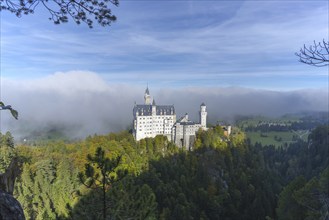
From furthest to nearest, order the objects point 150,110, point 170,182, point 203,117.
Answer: point 203,117, point 150,110, point 170,182

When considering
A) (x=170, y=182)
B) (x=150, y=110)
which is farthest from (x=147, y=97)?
(x=170, y=182)

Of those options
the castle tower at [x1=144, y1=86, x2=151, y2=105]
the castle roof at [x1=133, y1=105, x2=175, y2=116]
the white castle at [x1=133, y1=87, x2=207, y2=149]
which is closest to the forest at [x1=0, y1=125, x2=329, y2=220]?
the white castle at [x1=133, y1=87, x2=207, y2=149]

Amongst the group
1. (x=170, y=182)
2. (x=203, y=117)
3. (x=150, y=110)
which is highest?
(x=150, y=110)

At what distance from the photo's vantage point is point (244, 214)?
67.1 metres

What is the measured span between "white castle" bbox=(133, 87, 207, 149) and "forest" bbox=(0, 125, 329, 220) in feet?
11.8

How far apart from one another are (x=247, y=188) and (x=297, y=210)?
3832 centimetres

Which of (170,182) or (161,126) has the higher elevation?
(161,126)

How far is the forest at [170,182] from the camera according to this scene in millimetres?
20734

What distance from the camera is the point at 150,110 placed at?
338ft

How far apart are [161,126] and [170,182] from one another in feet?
104


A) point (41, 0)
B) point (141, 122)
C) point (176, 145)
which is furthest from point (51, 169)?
point (41, 0)

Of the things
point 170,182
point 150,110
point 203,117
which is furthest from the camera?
point 203,117

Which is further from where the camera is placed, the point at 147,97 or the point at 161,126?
the point at 147,97

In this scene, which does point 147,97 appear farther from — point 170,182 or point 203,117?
point 170,182
